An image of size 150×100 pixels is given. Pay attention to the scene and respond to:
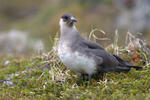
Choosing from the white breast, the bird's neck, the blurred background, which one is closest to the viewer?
the white breast

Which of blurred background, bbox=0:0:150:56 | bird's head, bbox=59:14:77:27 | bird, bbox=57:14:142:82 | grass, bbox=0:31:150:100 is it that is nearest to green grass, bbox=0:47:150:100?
A: grass, bbox=0:31:150:100

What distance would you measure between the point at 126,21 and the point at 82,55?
1169 centimetres

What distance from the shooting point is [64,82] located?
5.97 metres

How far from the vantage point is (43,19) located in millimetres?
19219

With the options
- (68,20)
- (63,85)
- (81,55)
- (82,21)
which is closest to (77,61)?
(81,55)

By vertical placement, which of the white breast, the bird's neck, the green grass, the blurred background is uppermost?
the blurred background

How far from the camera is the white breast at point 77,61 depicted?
216 inches

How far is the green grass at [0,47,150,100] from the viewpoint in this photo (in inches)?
204

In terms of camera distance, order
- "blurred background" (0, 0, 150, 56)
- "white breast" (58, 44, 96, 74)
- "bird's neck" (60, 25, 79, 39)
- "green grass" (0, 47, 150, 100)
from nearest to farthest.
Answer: "green grass" (0, 47, 150, 100)
"white breast" (58, 44, 96, 74)
"bird's neck" (60, 25, 79, 39)
"blurred background" (0, 0, 150, 56)

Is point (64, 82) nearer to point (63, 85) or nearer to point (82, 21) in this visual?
point (63, 85)

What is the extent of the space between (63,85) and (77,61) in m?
0.57

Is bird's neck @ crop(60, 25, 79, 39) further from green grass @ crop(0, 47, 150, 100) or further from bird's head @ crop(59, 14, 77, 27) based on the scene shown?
green grass @ crop(0, 47, 150, 100)

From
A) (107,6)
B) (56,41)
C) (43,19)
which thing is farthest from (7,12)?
(56,41)

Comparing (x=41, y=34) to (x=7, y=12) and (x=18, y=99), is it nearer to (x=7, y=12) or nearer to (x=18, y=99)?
(x=7, y=12)
